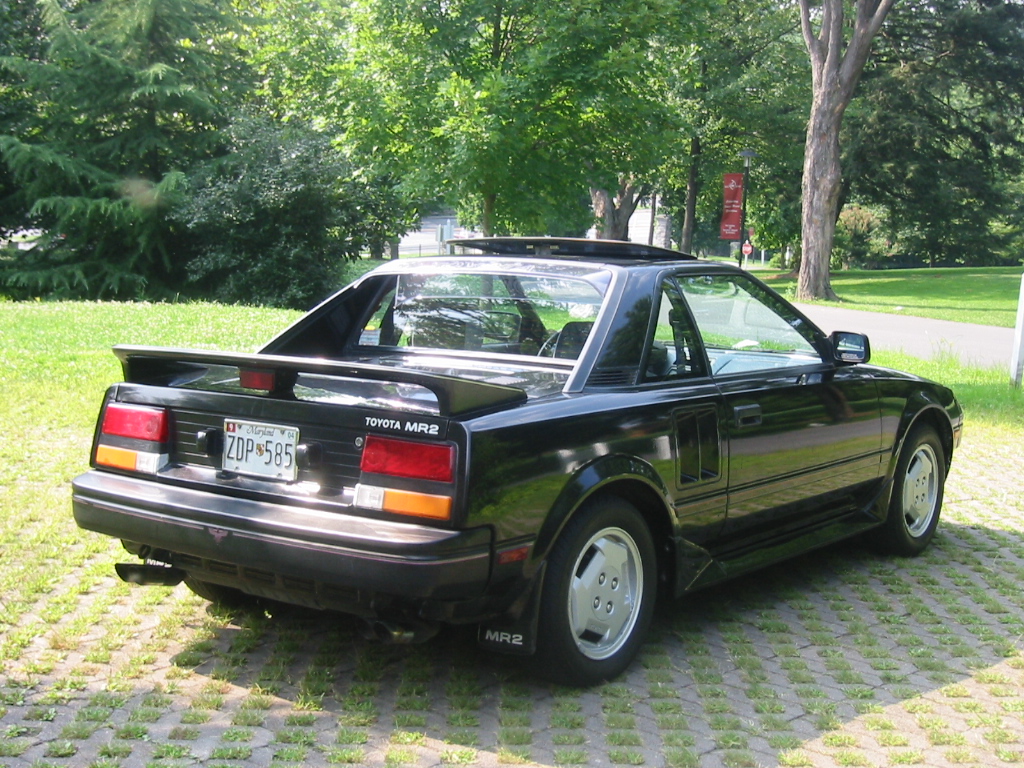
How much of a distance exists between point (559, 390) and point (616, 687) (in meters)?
1.13

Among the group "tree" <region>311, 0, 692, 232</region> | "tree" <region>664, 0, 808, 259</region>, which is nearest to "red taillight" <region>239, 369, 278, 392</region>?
"tree" <region>311, 0, 692, 232</region>

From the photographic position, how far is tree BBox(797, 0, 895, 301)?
26953mm

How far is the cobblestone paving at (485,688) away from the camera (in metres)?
3.50

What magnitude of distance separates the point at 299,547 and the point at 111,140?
2406 cm

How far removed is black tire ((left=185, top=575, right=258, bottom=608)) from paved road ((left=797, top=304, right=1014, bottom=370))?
1293cm

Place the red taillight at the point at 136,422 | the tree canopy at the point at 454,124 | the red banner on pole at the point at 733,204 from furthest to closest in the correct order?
the red banner on pole at the point at 733,204, the tree canopy at the point at 454,124, the red taillight at the point at 136,422

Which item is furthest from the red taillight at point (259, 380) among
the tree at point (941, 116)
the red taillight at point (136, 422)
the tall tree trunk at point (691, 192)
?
the tree at point (941, 116)

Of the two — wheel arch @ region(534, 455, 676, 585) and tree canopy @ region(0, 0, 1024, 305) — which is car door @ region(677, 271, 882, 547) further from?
tree canopy @ region(0, 0, 1024, 305)

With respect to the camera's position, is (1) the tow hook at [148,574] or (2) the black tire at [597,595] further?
(1) the tow hook at [148,574]

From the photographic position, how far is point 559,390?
4.12m

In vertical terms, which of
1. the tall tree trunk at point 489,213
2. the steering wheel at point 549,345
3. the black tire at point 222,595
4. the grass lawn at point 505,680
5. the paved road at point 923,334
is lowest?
the grass lawn at point 505,680

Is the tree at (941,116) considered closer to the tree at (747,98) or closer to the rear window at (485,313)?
the tree at (747,98)

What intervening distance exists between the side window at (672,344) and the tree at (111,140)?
21.1 meters

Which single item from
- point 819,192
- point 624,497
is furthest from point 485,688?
point 819,192
